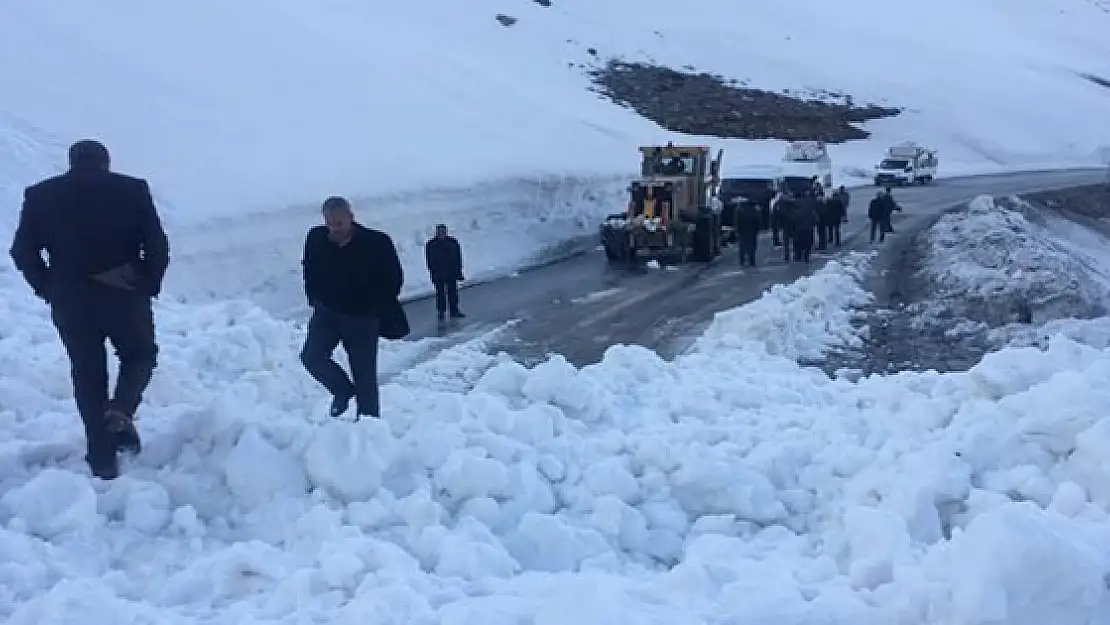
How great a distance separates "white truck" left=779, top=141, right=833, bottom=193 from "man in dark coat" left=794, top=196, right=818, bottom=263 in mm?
7689

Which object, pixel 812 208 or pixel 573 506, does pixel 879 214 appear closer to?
pixel 812 208

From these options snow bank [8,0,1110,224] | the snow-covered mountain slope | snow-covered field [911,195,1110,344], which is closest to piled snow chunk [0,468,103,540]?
snow-covered field [911,195,1110,344]

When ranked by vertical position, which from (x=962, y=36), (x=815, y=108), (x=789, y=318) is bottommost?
(x=789, y=318)

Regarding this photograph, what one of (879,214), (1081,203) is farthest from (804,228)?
(1081,203)

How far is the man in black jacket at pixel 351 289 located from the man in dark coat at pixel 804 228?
16.5 metres

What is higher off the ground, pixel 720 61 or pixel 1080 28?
pixel 1080 28

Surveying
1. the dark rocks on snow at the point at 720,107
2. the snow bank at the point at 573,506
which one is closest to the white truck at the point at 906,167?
the dark rocks on snow at the point at 720,107

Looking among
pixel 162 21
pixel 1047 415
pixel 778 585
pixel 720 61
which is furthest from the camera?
pixel 720 61

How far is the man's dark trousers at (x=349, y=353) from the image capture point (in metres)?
7.10

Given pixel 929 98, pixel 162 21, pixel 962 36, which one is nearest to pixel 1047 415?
pixel 162 21

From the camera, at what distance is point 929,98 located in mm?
70688

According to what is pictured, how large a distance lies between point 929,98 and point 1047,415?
6935cm

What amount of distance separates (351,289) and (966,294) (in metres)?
12.8

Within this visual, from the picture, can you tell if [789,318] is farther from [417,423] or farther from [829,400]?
[417,423]
